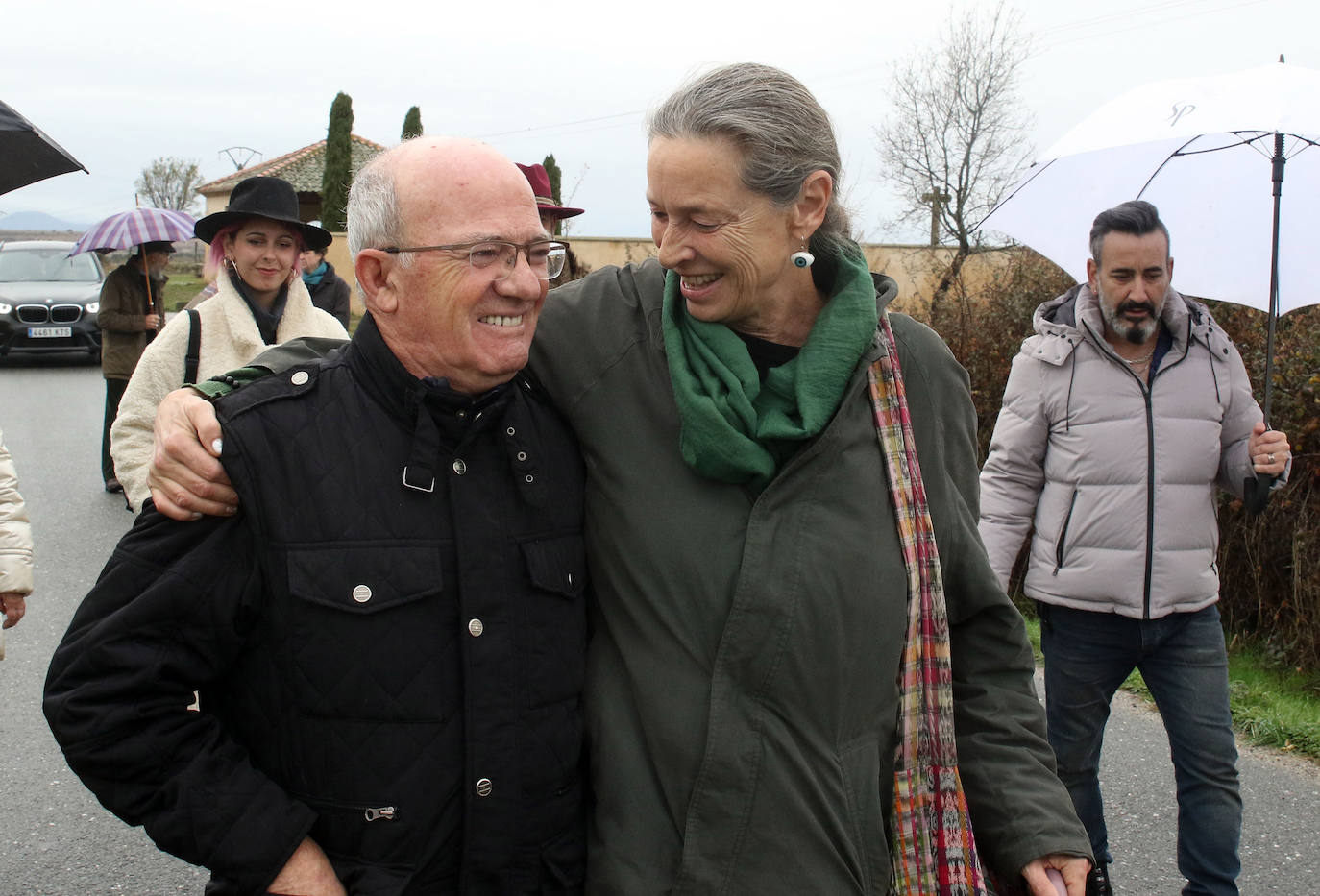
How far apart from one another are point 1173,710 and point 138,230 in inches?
355

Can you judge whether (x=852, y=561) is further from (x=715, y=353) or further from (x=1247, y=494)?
(x=1247, y=494)

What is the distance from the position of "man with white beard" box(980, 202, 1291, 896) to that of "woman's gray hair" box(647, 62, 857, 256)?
195 centimetres

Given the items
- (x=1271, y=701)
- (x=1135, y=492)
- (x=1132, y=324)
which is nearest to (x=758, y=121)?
(x=1132, y=324)

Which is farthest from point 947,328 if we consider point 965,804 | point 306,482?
point 306,482

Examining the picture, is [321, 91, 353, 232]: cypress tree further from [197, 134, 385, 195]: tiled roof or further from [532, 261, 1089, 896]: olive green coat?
[532, 261, 1089, 896]: olive green coat

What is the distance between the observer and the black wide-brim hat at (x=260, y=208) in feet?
15.2

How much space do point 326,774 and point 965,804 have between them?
1.17 m

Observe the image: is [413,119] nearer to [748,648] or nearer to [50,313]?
[50,313]

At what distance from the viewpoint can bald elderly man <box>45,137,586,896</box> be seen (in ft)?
5.85

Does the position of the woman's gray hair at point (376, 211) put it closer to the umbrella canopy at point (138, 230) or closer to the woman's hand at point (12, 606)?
the woman's hand at point (12, 606)

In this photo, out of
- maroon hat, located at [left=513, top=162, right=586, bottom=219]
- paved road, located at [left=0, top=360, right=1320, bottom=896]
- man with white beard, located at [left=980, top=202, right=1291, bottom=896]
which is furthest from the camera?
maroon hat, located at [left=513, top=162, right=586, bottom=219]

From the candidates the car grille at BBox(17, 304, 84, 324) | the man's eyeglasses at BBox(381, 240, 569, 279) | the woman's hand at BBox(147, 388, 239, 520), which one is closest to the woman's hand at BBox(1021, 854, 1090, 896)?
the man's eyeglasses at BBox(381, 240, 569, 279)

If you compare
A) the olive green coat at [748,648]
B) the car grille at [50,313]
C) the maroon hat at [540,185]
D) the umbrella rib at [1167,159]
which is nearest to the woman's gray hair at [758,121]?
the olive green coat at [748,648]

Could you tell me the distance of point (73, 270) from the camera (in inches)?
734
